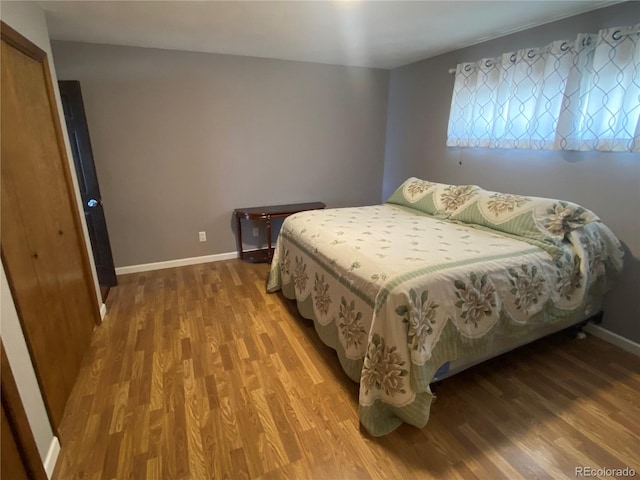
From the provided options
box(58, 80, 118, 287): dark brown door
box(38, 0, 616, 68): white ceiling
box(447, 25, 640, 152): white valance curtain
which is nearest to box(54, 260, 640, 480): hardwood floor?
box(58, 80, 118, 287): dark brown door

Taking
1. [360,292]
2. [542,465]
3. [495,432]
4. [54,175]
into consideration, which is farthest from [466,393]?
[54,175]

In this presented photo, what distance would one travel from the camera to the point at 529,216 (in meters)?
2.15

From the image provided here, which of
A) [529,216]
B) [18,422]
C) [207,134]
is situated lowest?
[18,422]

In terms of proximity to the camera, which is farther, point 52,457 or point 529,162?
point 529,162

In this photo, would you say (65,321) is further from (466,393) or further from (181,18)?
(466,393)

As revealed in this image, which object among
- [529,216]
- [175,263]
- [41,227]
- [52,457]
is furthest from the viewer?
[175,263]

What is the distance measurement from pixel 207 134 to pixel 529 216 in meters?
3.03

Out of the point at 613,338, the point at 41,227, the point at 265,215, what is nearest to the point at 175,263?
the point at 265,215

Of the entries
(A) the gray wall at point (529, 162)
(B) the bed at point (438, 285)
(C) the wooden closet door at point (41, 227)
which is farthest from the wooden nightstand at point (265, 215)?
(C) the wooden closet door at point (41, 227)

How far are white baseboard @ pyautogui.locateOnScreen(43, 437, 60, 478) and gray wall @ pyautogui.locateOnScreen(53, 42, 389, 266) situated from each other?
7.36ft

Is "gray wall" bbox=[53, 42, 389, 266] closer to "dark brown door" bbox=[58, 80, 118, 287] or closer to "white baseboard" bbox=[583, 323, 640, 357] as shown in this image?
"dark brown door" bbox=[58, 80, 118, 287]

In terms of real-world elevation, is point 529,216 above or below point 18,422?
above

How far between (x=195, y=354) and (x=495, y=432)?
1815 mm

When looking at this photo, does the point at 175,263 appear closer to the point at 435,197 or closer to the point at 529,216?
the point at 435,197
